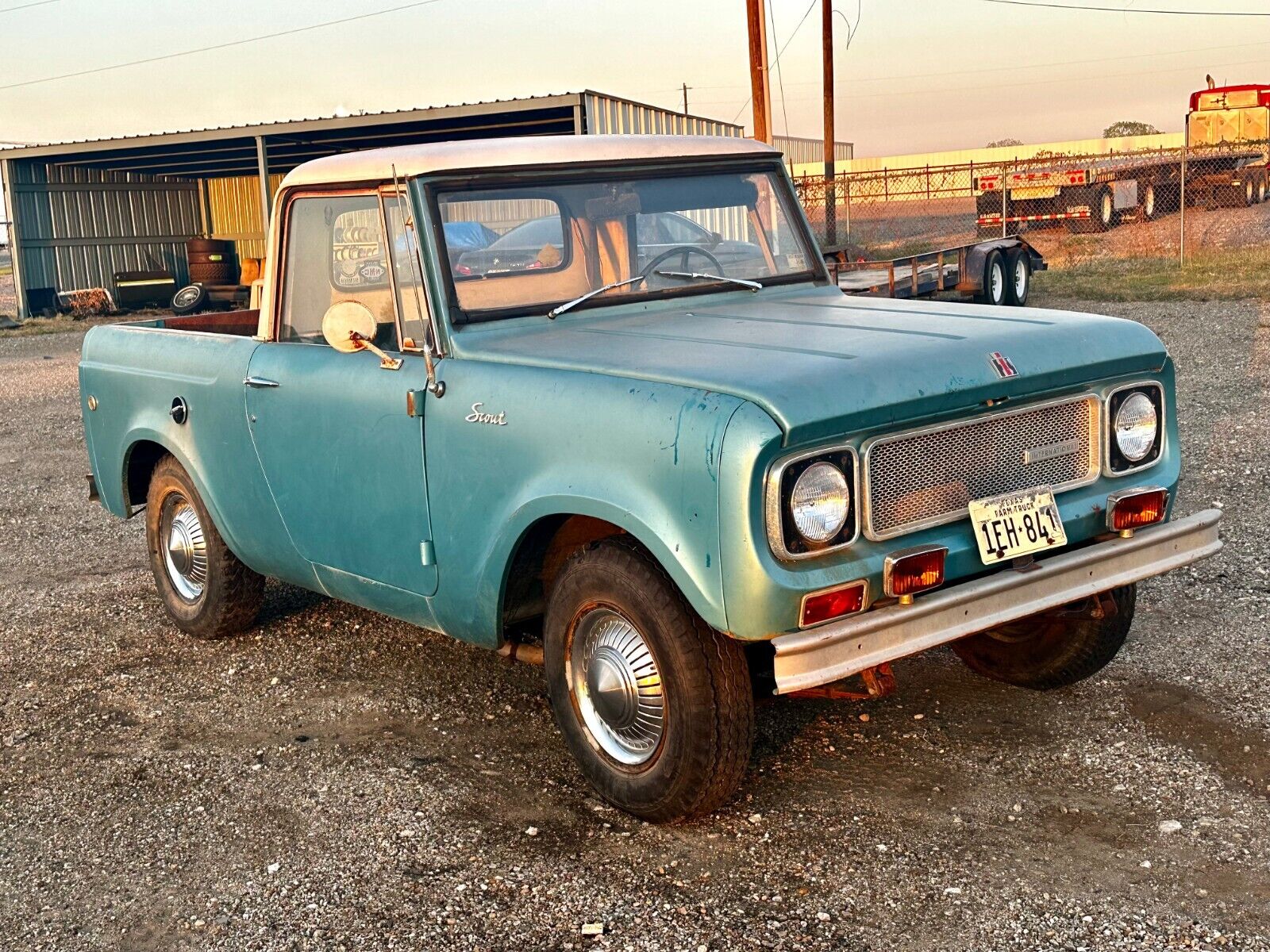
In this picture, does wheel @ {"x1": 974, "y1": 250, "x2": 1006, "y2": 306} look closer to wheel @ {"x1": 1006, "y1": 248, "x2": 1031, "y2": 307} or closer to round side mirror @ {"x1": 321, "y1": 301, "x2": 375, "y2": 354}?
wheel @ {"x1": 1006, "y1": 248, "x2": 1031, "y2": 307}

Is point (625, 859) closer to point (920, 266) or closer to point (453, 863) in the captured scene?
point (453, 863)

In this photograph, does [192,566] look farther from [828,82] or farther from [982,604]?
[828,82]

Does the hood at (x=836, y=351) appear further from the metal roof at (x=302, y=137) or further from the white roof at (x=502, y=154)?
the metal roof at (x=302, y=137)

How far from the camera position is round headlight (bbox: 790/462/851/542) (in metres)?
3.45

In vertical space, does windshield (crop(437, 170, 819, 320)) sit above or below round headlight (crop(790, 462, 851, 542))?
above

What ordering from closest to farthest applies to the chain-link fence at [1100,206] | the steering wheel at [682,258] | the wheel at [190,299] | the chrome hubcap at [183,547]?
the steering wheel at [682,258] < the chrome hubcap at [183,547] < the chain-link fence at [1100,206] < the wheel at [190,299]

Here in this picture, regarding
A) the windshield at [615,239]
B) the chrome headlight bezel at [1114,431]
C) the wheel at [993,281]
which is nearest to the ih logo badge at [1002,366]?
the chrome headlight bezel at [1114,431]

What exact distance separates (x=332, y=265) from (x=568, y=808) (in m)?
2.15

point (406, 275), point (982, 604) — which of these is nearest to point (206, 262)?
point (406, 275)

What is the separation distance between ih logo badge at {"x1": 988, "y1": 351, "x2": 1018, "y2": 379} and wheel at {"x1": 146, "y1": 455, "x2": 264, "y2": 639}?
3297 mm

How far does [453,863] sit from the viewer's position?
3.76 meters

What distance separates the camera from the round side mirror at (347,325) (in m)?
4.36

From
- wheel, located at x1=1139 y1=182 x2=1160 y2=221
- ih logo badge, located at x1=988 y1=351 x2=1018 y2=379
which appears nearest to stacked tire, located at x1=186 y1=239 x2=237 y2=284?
→ wheel, located at x1=1139 y1=182 x2=1160 y2=221

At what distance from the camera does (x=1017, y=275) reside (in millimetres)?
15164
